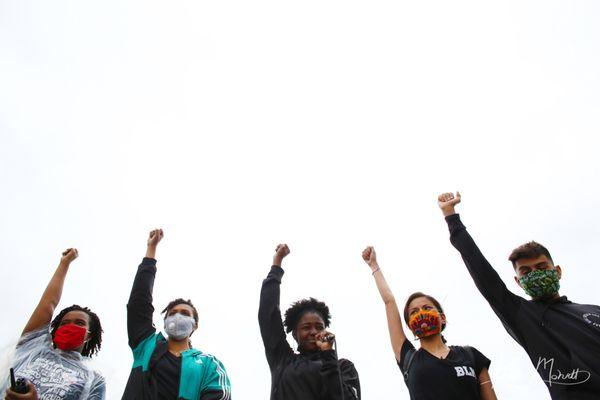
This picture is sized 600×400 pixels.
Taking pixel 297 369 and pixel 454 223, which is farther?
pixel 454 223

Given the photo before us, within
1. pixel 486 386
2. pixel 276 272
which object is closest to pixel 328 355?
A: pixel 276 272

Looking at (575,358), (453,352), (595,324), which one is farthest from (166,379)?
(595,324)

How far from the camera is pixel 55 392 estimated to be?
469 centimetres

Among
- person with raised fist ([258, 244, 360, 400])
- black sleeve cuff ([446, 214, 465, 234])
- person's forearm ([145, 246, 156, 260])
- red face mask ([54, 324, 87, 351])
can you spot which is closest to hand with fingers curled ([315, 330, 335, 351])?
person with raised fist ([258, 244, 360, 400])

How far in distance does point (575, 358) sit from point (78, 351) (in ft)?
17.2

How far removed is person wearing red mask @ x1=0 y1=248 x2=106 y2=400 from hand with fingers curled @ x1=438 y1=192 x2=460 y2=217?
14.1ft

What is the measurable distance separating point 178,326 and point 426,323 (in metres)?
2.87

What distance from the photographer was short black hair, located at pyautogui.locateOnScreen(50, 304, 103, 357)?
19.1 feet

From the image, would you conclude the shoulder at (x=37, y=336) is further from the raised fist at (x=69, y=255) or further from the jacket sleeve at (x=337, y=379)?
the jacket sleeve at (x=337, y=379)

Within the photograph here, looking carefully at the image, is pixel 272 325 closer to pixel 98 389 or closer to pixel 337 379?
pixel 337 379

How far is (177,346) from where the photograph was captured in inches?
215

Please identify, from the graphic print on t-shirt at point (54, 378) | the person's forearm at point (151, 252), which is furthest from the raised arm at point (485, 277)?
the graphic print on t-shirt at point (54, 378)

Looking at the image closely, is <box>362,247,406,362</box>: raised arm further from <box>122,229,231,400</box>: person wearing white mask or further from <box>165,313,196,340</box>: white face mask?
<box>165,313,196,340</box>: white face mask

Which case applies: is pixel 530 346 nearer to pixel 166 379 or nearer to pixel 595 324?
pixel 595 324
